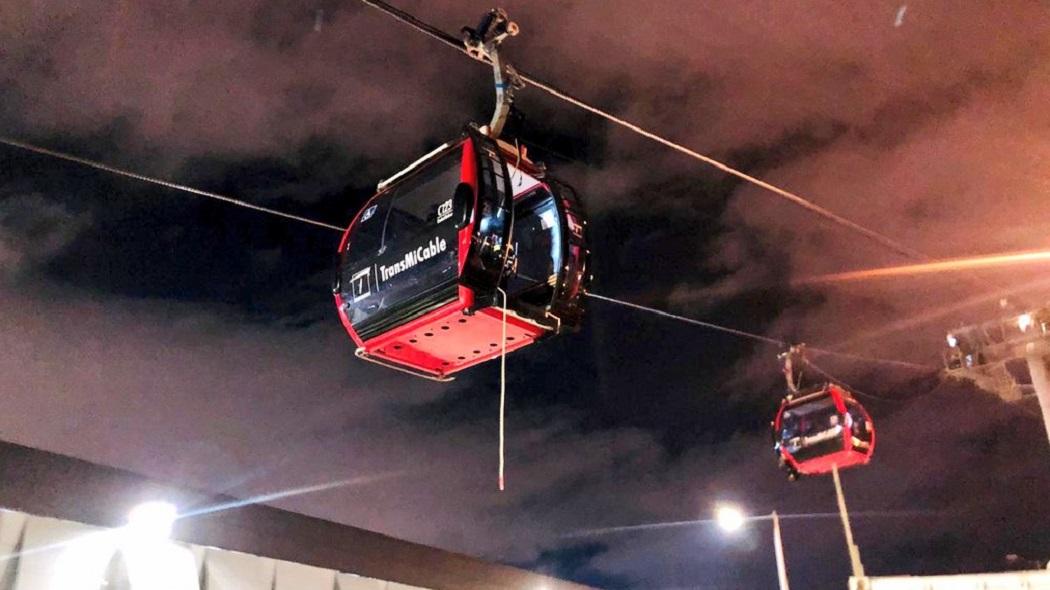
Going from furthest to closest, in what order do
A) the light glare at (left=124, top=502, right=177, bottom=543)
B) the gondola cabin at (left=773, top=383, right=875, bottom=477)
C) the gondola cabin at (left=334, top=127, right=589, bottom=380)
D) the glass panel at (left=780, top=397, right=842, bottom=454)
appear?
1. the glass panel at (left=780, top=397, right=842, bottom=454)
2. the gondola cabin at (left=773, top=383, right=875, bottom=477)
3. the light glare at (left=124, top=502, right=177, bottom=543)
4. the gondola cabin at (left=334, top=127, right=589, bottom=380)

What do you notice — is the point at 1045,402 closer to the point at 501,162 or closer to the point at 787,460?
the point at 787,460

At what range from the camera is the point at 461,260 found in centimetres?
364

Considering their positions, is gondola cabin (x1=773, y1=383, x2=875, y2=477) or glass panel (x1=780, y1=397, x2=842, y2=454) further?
glass panel (x1=780, y1=397, x2=842, y2=454)

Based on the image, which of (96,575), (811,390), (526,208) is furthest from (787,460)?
(96,575)

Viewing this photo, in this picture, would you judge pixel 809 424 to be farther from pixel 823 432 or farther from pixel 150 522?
pixel 150 522

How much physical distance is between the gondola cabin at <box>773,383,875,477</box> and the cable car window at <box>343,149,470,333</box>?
627 centimetres

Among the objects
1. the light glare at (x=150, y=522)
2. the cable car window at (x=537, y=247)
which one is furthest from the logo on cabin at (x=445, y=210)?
the light glare at (x=150, y=522)

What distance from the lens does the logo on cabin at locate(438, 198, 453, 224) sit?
3.75 meters

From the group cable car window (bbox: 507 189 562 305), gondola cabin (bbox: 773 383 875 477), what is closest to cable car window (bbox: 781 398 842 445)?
gondola cabin (bbox: 773 383 875 477)

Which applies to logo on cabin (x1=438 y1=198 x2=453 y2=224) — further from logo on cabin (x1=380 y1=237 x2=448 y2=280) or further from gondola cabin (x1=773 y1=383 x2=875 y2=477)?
gondola cabin (x1=773 y1=383 x2=875 y2=477)

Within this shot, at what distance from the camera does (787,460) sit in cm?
927

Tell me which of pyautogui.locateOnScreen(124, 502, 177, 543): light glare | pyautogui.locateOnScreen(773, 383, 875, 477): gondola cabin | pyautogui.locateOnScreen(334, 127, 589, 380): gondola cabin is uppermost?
pyautogui.locateOnScreen(773, 383, 875, 477): gondola cabin

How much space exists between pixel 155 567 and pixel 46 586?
0.72 meters

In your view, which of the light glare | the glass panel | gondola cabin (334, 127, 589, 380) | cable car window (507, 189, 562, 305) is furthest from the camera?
the glass panel
